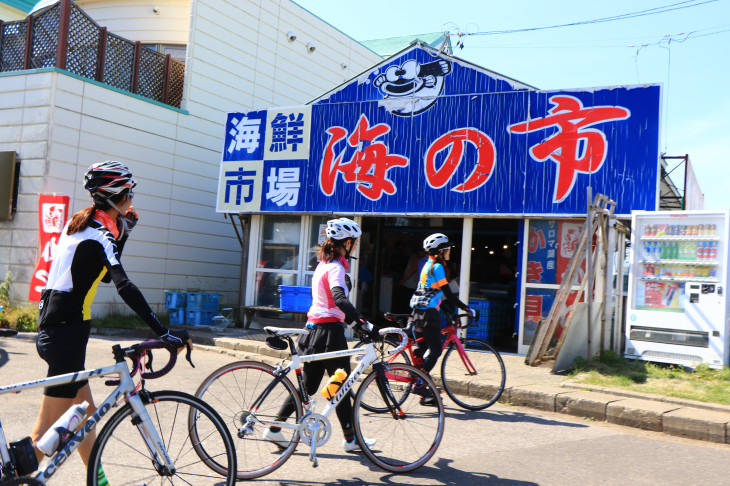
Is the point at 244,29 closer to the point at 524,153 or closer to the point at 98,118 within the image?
the point at 98,118

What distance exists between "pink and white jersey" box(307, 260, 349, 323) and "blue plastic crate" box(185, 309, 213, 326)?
29.8 feet

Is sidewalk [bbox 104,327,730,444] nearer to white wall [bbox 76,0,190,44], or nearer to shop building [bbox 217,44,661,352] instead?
shop building [bbox 217,44,661,352]

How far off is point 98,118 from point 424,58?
701 centimetres

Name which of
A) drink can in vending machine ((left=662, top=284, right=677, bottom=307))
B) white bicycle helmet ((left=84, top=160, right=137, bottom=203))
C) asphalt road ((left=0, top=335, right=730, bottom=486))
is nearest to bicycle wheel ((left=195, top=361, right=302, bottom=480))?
asphalt road ((left=0, top=335, right=730, bottom=486))

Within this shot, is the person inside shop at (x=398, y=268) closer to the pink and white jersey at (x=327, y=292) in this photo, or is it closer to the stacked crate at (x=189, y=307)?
the stacked crate at (x=189, y=307)

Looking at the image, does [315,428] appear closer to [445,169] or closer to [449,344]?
[449,344]

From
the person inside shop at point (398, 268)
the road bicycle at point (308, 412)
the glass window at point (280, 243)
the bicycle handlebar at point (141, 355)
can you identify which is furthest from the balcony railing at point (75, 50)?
the bicycle handlebar at point (141, 355)

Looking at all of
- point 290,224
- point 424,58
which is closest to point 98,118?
point 290,224

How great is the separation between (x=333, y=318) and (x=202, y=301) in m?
9.40

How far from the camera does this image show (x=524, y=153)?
10.9 meters

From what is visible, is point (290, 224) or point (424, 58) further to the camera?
point (290, 224)

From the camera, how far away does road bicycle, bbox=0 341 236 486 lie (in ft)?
10.1

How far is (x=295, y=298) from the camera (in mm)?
12609

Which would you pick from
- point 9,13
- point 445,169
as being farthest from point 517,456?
point 9,13
